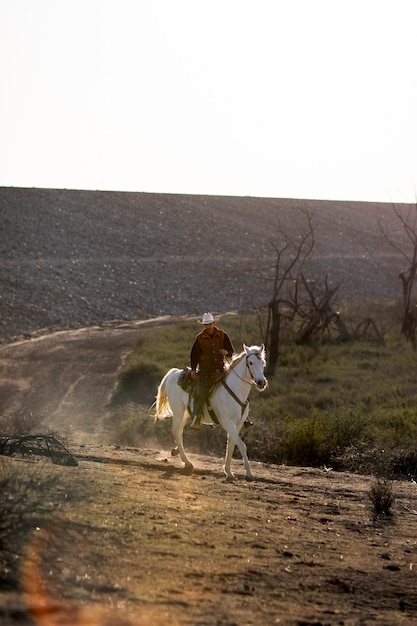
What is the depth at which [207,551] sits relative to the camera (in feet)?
34.2

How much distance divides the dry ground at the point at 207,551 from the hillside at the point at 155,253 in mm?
41750

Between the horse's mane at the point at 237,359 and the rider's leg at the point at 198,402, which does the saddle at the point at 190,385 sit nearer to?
the rider's leg at the point at 198,402

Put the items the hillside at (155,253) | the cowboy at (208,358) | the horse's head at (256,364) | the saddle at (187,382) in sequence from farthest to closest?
the hillside at (155,253)
the saddle at (187,382)
the cowboy at (208,358)
the horse's head at (256,364)

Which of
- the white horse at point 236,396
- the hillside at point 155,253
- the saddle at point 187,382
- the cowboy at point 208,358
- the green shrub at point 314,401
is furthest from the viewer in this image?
the hillside at point 155,253

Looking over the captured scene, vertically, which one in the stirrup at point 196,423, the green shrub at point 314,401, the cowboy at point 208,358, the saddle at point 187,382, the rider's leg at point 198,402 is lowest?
the green shrub at point 314,401

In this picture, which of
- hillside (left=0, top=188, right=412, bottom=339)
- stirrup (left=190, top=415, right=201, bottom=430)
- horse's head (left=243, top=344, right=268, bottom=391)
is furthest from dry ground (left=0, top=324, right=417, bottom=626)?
hillside (left=0, top=188, right=412, bottom=339)

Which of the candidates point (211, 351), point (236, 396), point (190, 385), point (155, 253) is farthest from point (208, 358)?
point (155, 253)

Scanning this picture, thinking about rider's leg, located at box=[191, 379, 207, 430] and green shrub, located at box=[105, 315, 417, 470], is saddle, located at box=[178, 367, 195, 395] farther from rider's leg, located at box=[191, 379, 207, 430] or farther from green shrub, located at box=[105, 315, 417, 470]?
green shrub, located at box=[105, 315, 417, 470]

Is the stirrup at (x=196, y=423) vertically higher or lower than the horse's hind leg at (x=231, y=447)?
higher

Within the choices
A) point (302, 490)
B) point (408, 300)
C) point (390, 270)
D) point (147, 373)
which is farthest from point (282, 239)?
point (302, 490)

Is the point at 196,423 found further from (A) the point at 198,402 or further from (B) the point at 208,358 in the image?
(B) the point at 208,358

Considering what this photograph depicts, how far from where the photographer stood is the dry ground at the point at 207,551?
8.34 metres

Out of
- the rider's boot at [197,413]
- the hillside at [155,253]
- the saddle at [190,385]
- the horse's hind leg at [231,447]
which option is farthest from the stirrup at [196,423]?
the hillside at [155,253]

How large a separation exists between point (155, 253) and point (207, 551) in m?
87.1
